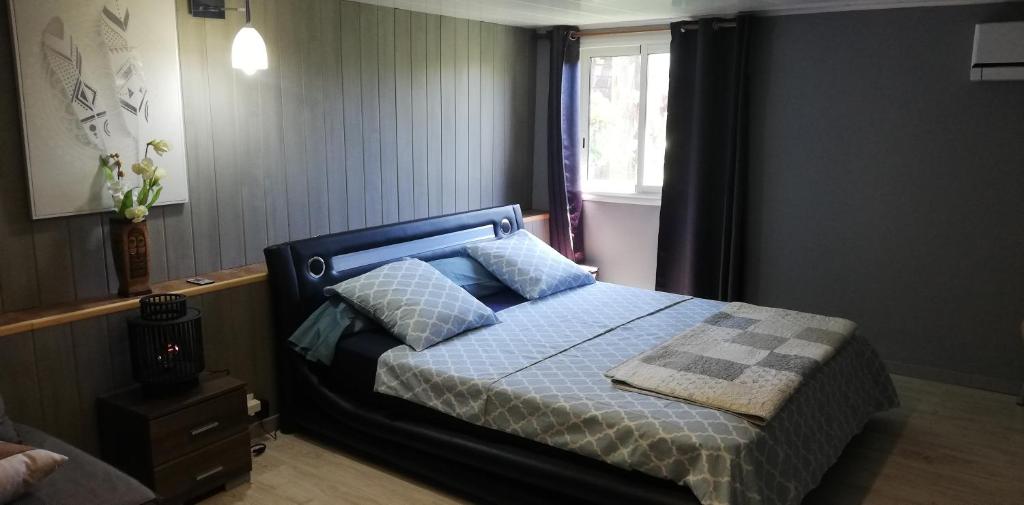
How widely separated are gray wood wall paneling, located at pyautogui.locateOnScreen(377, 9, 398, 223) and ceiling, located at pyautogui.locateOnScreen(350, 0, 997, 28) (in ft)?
0.48

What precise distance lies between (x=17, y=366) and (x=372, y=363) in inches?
51.4

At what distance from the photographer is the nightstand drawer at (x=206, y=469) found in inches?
114

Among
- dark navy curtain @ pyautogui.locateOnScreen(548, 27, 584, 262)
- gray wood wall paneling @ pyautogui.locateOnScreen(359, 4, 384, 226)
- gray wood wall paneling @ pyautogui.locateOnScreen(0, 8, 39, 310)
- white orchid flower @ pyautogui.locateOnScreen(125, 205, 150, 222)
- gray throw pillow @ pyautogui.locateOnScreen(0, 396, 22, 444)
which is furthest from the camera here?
dark navy curtain @ pyautogui.locateOnScreen(548, 27, 584, 262)

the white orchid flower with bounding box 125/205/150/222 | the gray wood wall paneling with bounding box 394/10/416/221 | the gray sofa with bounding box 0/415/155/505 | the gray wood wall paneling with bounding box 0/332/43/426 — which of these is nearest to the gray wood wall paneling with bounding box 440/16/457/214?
the gray wood wall paneling with bounding box 394/10/416/221

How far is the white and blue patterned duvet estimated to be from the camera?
8.34ft

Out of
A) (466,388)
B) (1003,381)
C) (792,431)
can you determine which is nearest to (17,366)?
(466,388)

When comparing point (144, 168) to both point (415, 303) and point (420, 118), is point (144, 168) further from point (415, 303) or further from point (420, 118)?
point (420, 118)

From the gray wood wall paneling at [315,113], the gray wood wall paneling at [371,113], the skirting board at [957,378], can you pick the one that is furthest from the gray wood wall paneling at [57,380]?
the skirting board at [957,378]

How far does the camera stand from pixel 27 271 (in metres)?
2.97

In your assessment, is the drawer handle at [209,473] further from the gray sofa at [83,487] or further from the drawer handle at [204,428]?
the gray sofa at [83,487]

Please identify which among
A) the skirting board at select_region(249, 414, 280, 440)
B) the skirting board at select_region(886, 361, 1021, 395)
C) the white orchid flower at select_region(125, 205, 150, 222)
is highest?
the white orchid flower at select_region(125, 205, 150, 222)

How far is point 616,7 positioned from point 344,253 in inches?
80.2

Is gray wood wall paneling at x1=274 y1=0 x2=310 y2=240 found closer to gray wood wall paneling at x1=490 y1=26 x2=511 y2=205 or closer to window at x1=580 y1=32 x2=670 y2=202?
gray wood wall paneling at x1=490 y1=26 x2=511 y2=205

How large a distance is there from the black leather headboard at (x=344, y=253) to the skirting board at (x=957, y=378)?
253 cm
